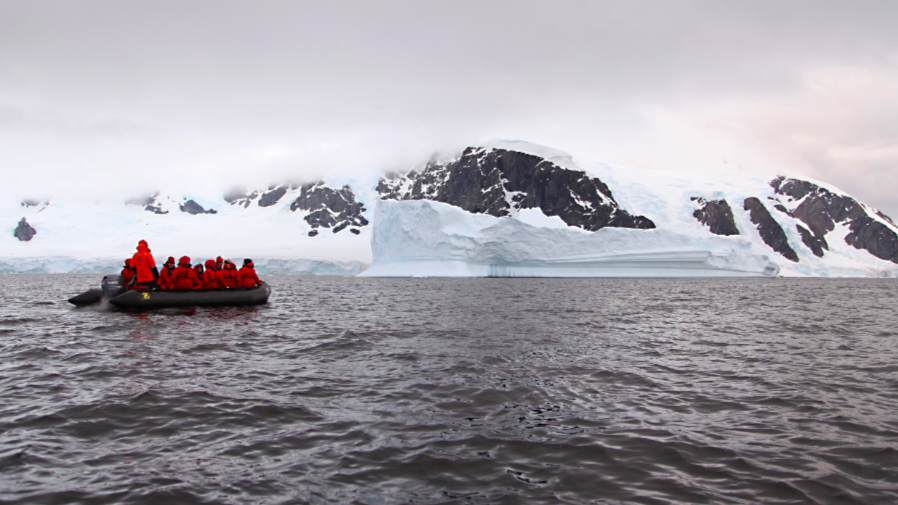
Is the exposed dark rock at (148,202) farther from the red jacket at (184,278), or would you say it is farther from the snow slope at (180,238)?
the red jacket at (184,278)

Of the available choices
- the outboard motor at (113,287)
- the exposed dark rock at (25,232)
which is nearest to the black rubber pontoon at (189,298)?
the outboard motor at (113,287)

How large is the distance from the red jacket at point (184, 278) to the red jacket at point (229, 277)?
1.05 metres

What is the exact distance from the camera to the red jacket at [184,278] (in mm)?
18891

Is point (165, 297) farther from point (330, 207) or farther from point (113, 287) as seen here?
point (330, 207)

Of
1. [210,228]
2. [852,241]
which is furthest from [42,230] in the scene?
[852,241]

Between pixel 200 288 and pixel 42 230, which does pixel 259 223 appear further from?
pixel 200 288

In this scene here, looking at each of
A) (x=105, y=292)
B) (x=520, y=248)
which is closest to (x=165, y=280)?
(x=105, y=292)

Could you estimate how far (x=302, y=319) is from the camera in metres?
17.3

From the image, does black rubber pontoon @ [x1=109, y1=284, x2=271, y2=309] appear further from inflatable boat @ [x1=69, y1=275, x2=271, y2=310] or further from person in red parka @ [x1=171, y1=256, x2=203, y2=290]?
person in red parka @ [x1=171, y1=256, x2=203, y2=290]

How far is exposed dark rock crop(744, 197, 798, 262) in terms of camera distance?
371 ft

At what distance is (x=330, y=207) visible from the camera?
535 ft

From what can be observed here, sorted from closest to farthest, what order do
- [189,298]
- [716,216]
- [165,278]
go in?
1. [165,278]
2. [189,298]
3. [716,216]

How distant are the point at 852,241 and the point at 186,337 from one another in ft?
532

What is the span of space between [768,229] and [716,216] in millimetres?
16340
